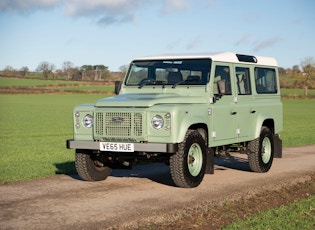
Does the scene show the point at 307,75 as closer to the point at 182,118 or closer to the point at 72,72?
the point at 72,72

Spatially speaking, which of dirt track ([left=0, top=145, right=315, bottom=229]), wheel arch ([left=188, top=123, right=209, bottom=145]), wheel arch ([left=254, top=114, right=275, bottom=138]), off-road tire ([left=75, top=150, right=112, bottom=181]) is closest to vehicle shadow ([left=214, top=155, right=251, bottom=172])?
dirt track ([left=0, top=145, right=315, bottom=229])

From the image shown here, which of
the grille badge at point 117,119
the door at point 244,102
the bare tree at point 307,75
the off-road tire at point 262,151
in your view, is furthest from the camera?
the bare tree at point 307,75

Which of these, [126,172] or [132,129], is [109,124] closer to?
[132,129]

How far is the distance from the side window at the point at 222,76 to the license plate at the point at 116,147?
84.4 inches

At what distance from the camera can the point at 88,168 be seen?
9.41 meters

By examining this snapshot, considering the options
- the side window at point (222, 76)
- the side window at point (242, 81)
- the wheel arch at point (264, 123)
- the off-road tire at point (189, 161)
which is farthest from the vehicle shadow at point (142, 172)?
the side window at point (242, 81)

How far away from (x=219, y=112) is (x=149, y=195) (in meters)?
2.31

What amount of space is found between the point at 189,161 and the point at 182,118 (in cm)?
78

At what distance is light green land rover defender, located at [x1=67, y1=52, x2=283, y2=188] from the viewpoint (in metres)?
8.41

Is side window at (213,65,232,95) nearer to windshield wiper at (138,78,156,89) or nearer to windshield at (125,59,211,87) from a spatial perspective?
windshield at (125,59,211,87)

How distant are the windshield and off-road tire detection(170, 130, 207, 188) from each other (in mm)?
1294

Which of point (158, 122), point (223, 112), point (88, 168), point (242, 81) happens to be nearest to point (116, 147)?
point (158, 122)

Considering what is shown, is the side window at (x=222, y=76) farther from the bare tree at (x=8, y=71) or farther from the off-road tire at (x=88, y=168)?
the bare tree at (x=8, y=71)

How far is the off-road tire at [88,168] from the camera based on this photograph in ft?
30.7
